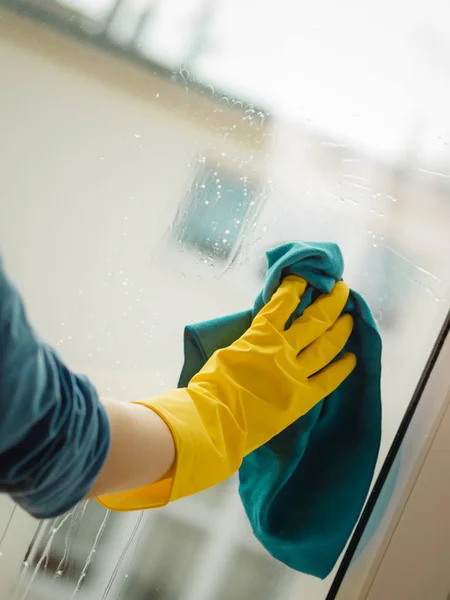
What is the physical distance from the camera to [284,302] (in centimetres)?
67

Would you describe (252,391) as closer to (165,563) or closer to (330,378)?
(330,378)

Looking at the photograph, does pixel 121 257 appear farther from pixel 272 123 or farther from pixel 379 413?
pixel 379 413

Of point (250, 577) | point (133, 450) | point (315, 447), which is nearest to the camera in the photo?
point (133, 450)

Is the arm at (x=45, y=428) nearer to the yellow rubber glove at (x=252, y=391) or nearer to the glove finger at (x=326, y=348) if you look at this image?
the yellow rubber glove at (x=252, y=391)

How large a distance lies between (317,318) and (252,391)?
116mm

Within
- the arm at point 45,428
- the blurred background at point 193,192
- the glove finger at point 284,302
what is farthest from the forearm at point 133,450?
the blurred background at point 193,192

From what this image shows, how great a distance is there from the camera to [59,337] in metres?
0.83

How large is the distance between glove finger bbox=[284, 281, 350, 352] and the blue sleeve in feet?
0.89

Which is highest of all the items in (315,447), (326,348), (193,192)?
(193,192)

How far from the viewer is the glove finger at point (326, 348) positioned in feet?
2.20

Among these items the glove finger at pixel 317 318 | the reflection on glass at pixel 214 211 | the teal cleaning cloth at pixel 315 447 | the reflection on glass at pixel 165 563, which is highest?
the reflection on glass at pixel 214 211

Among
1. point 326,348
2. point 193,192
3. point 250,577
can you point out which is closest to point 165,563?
point 250,577

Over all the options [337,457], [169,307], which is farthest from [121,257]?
[337,457]

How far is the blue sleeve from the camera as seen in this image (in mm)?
371
